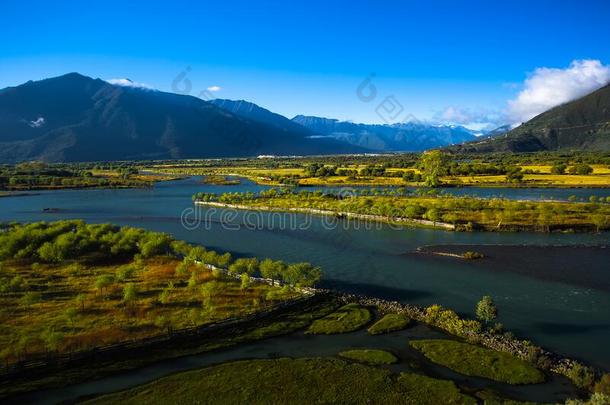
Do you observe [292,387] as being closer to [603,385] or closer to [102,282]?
[603,385]

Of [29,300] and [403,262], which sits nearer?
[29,300]

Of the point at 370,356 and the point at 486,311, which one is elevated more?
the point at 486,311

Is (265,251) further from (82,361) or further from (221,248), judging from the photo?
(82,361)

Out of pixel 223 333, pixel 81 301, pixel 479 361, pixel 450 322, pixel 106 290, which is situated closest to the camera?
pixel 479 361

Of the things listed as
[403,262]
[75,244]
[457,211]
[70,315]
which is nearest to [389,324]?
[403,262]

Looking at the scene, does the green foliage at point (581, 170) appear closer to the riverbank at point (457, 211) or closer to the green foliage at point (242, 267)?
the riverbank at point (457, 211)

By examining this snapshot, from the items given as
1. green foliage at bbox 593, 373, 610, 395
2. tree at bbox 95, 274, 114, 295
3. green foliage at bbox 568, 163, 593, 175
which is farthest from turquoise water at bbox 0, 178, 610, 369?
green foliage at bbox 568, 163, 593, 175
